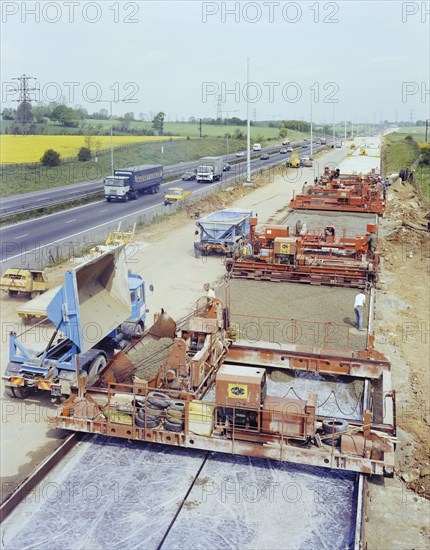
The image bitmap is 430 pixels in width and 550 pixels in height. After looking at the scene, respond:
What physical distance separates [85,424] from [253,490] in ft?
10.8

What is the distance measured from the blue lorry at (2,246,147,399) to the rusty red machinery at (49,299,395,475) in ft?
2.43

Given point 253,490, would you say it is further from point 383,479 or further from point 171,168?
point 171,168

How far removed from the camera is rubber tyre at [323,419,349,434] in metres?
10.6

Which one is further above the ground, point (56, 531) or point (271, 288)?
point (271, 288)

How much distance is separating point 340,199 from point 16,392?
27657 mm

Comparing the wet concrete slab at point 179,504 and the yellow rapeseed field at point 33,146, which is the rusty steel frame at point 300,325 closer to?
the wet concrete slab at point 179,504

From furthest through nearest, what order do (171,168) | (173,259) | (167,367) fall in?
1. (171,168)
2. (173,259)
3. (167,367)

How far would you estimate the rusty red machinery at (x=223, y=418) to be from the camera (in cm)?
1019

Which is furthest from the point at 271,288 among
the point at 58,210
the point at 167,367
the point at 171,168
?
the point at 171,168

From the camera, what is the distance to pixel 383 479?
36.0 ft

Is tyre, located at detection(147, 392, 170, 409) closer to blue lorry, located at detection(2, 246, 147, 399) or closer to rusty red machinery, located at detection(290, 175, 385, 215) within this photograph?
blue lorry, located at detection(2, 246, 147, 399)

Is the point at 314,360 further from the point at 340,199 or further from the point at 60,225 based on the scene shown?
the point at 60,225

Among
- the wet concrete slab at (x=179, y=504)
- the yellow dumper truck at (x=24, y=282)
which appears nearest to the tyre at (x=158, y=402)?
the wet concrete slab at (x=179, y=504)

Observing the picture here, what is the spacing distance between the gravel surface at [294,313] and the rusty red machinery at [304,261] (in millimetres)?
439
